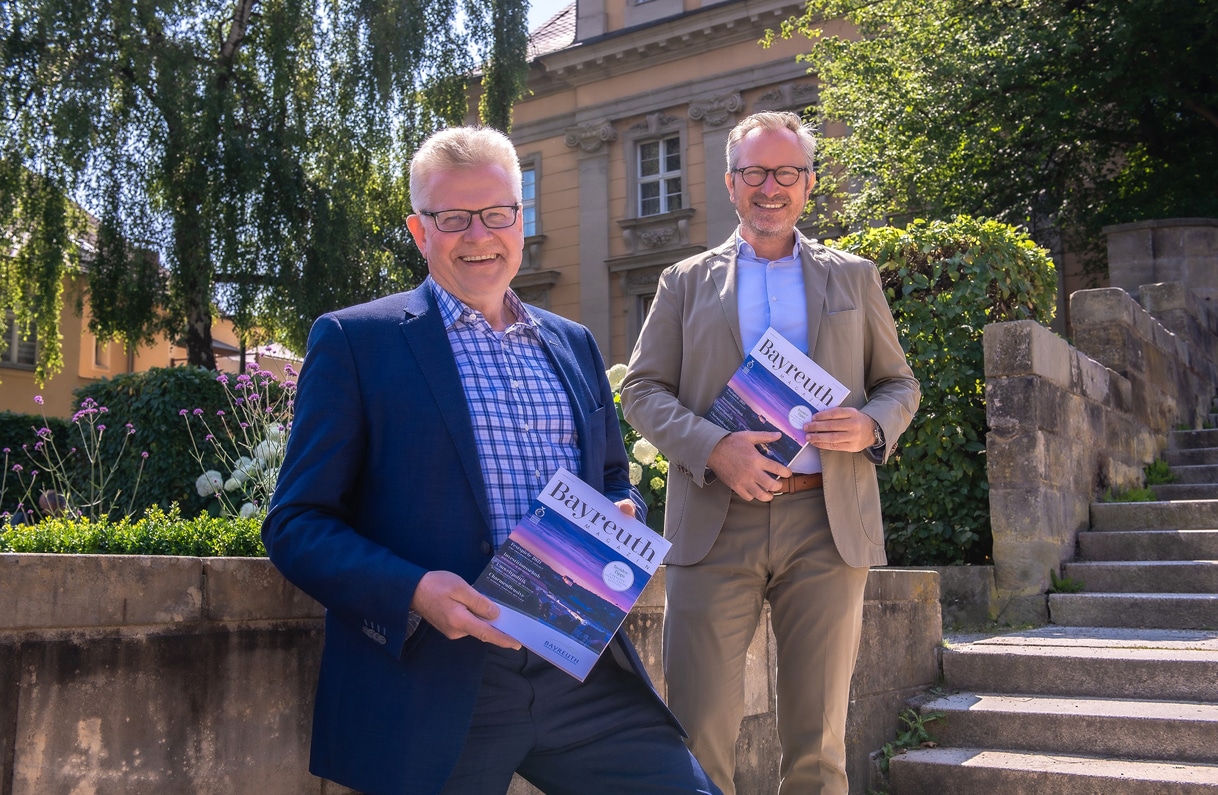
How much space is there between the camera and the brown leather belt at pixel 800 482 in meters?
3.10

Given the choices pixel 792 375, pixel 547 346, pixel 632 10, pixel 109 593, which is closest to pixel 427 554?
pixel 547 346

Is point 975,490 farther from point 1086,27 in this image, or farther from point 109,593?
point 1086,27

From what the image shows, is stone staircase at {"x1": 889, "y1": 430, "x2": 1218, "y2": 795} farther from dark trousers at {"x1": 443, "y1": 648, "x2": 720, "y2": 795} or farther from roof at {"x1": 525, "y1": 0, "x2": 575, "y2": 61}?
roof at {"x1": 525, "y1": 0, "x2": 575, "y2": 61}

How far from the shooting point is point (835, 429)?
2.96m

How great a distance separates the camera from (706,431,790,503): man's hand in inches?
115

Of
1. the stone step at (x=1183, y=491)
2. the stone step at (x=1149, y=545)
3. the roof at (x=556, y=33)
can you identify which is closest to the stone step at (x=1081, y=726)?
the stone step at (x=1149, y=545)

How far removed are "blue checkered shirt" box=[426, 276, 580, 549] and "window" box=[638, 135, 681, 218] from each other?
2312 cm

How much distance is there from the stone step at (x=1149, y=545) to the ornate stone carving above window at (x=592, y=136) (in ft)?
66.3

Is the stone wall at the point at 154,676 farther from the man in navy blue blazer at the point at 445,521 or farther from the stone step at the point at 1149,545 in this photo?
the stone step at the point at 1149,545

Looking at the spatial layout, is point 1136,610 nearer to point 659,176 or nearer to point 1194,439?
point 1194,439

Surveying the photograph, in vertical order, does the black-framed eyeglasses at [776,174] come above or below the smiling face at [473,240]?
above

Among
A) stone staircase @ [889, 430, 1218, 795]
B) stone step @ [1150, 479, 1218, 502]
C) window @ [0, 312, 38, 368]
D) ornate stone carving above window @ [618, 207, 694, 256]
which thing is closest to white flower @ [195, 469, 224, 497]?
stone staircase @ [889, 430, 1218, 795]

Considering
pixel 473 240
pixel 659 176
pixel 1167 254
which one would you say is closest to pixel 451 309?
pixel 473 240

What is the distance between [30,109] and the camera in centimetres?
1650
